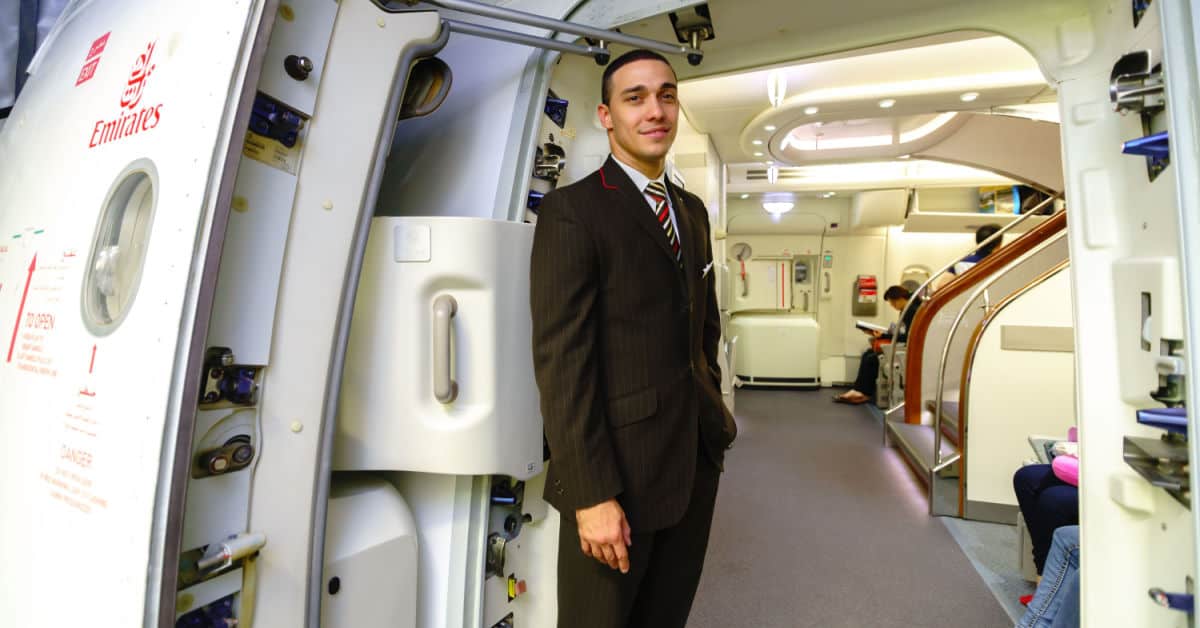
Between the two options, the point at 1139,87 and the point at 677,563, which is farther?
the point at 677,563

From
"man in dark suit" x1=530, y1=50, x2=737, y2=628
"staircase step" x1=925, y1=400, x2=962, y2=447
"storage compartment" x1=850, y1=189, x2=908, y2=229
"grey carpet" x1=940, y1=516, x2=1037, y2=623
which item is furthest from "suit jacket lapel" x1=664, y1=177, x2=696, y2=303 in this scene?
"storage compartment" x1=850, y1=189, x2=908, y2=229

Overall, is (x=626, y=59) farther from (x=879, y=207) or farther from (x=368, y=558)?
(x=879, y=207)

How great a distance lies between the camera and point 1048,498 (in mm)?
2355

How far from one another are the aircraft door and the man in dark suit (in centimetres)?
68

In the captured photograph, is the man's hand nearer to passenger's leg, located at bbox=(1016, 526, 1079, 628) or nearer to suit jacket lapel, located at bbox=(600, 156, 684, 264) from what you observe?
suit jacket lapel, located at bbox=(600, 156, 684, 264)

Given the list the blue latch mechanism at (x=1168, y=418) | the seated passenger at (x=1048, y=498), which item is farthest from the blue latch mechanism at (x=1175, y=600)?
the seated passenger at (x=1048, y=498)

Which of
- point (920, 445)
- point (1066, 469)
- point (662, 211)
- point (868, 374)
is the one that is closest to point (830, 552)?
point (1066, 469)

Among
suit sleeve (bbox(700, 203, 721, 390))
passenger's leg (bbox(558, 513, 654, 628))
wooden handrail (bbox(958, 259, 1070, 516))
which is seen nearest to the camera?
passenger's leg (bbox(558, 513, 654, 628))

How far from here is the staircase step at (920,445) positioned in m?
3.91

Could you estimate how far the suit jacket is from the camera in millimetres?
1208

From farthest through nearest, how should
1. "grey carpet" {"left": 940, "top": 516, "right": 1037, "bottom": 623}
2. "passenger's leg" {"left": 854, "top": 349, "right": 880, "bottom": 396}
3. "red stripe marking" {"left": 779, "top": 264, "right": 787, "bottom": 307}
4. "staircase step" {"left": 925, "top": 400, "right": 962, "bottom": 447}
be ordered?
"red stripe marking" {"left": 779, "top": 264, "right": 787, "bottom": 307}, "passenger's leg" {"left": 854, "top": 349, "right": 880, "bottom": 396}, "staircase step" {"left": 925, "top": 400, "right": 962, "bottom": 447}, "grey carpet" {"left": 940, "top": 516, "right": 1037, "bottom": 623}

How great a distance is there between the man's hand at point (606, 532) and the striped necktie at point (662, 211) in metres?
0.67

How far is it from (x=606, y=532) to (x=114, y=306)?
1.17 m

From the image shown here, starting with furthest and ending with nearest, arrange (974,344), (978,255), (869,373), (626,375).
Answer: (869,373) < (978,255) < (974,344) < (626,375)
